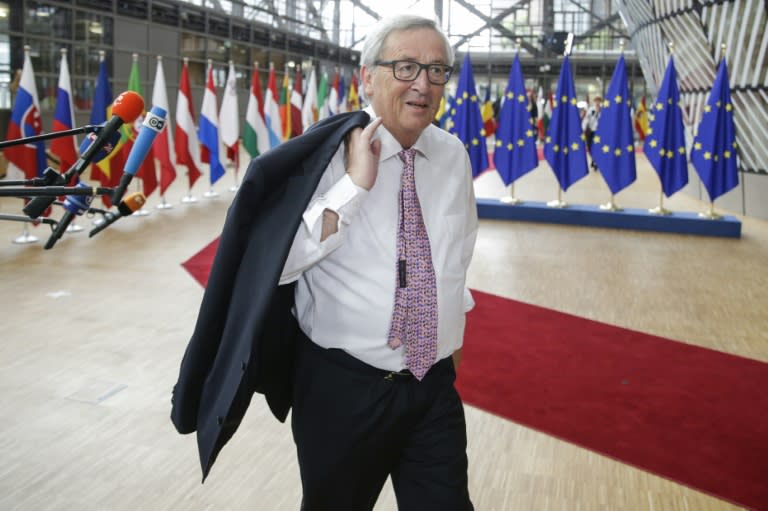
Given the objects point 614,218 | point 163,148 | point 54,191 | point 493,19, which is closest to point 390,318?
point 54,191

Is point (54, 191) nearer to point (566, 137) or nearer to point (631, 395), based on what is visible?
point (631, 395)

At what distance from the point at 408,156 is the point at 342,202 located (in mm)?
310

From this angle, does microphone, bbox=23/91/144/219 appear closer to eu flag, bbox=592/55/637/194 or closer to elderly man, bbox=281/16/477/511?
elderly man, bbox=281/16/477/511

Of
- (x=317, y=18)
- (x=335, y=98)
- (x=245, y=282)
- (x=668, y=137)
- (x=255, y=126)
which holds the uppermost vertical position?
(x=317, y=18)

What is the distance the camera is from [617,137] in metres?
10.6

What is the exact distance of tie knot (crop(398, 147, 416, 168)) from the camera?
1927 mm

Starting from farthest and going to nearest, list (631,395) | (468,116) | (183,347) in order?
(468,116)
(183,347)
(631,395)

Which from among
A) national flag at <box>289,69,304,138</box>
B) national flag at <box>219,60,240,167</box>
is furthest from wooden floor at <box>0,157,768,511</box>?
national flag at <box>289,69,304,138</box>

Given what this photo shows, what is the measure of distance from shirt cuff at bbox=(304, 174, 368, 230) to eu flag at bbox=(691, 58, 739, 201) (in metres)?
9.44

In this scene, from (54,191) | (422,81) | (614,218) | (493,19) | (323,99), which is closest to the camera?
(54,191)

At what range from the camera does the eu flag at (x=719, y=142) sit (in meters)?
9.86

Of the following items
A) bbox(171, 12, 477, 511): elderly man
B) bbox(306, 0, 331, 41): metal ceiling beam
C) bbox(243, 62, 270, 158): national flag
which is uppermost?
bbox(306, 0, 331, 41): metal ceiling beam

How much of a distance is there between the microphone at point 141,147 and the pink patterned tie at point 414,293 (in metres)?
0.66

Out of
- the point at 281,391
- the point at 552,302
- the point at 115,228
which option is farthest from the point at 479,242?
the point at 281,391
